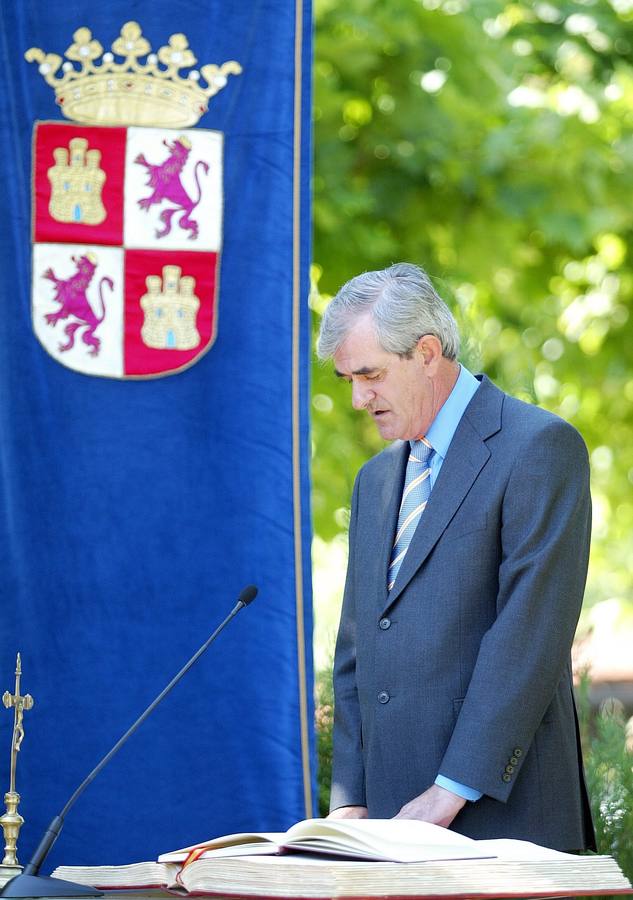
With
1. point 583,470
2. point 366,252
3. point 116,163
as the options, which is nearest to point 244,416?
point 116,163

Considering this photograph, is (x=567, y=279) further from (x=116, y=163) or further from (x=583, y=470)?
(x=583, y=470)

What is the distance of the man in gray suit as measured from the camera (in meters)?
2.16

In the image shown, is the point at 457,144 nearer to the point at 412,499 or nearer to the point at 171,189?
the point at 171,189

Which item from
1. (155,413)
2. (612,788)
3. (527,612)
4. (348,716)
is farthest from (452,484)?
(612,788)

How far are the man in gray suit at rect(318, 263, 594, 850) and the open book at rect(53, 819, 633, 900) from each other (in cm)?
38

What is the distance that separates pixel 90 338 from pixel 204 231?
0.34 meters

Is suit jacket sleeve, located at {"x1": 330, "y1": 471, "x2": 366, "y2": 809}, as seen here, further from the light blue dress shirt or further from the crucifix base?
the crucifix base

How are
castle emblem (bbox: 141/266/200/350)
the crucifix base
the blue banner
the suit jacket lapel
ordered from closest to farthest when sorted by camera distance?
the crucifix base < the suit jacket lapel < the blue banner < castle emblem (bbox: 141/266/200/350)

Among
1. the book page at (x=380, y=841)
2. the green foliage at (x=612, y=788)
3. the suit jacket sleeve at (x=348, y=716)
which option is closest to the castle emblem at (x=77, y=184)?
the suit jacket sleeve at (x=348, y=716)

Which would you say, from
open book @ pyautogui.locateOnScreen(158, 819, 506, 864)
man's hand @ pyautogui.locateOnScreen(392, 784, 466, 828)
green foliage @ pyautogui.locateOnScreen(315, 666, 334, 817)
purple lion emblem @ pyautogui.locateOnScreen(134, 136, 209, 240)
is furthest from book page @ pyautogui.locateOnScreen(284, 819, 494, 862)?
green foliage @ pyautogui.locateOnScreen(315, 666, 334, 817)

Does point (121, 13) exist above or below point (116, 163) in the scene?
above

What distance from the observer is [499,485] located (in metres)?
2.26

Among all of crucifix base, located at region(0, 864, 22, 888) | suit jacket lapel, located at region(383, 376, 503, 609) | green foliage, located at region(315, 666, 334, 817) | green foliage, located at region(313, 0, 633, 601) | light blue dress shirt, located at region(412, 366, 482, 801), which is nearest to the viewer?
crucifix base, located at region(0, 864, 22, 888)

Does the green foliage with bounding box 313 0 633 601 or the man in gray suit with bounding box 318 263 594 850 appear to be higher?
the green foliage with bounding box 313 0 633 601
